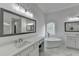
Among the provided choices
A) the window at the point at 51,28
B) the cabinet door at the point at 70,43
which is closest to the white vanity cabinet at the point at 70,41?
the cabinet door at the point at 70,43

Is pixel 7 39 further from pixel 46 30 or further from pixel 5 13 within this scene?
pixel 46 30

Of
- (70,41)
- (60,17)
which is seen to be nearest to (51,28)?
(60,17)

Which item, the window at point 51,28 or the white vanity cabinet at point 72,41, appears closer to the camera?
the white vanity cabinet at point 72,41

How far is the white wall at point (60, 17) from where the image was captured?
14.2ft

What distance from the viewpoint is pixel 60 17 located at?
16.3 feet

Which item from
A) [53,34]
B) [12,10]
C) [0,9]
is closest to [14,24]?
[12,10]

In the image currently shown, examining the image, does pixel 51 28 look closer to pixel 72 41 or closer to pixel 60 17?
pixel 60 17

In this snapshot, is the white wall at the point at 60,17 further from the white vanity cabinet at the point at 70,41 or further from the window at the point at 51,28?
the white vanity cabinet at the point at 70,41

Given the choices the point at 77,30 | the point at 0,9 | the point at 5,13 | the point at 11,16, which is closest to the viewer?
the point at 0,9

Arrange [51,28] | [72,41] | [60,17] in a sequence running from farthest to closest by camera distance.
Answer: [51,28], [60,17], [72,41]

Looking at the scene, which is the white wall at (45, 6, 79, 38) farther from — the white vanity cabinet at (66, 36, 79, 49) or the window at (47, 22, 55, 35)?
the white vanity cabinet at (66, 36, 79, 49)

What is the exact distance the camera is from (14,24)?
2.03m

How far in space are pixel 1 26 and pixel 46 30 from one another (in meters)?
4.26

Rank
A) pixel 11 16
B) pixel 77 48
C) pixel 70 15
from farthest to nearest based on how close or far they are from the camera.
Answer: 1. pixel 70 15
2. pixel 77 48
3. pixel 11 16
